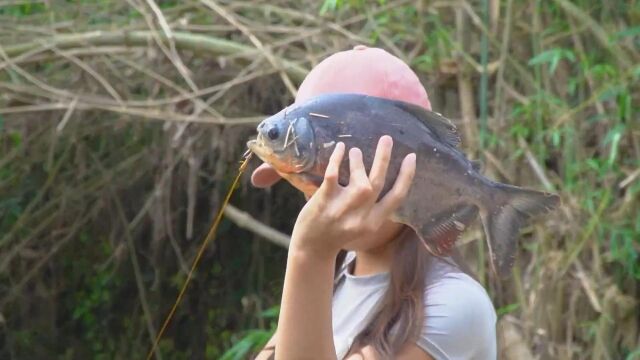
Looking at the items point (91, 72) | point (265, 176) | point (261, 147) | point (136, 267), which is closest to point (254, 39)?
point (91, 72)

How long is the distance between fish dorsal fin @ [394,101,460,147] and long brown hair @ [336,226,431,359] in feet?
0.51

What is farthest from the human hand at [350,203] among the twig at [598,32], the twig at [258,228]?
the twig at [258,228]

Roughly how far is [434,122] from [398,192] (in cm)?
12

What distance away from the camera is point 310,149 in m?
1.35

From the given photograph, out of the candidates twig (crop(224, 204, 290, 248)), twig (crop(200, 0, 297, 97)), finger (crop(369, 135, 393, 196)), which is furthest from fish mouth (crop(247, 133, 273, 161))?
twig (crop(224, 204, 290, 248))

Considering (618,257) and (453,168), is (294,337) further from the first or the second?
(618,257)

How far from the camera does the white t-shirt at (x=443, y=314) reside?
4.87 ft

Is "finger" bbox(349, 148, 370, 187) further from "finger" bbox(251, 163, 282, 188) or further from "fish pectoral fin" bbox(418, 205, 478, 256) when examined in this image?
"finger" bbox(251, 163, 282, 188)

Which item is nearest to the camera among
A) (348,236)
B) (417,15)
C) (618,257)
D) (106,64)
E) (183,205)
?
(348,236)

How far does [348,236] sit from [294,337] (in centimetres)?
14

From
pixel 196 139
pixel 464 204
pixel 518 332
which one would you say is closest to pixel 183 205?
pixel 196 139

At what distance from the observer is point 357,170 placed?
1321 millimetres

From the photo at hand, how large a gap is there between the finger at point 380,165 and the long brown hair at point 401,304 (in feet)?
0.74

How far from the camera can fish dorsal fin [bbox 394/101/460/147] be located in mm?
1431
